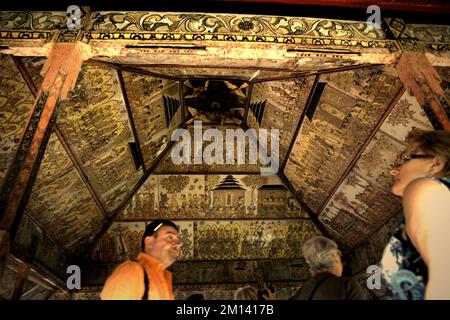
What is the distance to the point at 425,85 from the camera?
2705 millimetres

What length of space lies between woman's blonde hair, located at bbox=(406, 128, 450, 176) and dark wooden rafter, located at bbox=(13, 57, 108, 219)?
11.4ft

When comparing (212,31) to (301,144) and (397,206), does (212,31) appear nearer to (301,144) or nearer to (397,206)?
(301,144)

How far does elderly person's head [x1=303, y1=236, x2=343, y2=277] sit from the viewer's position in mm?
1811

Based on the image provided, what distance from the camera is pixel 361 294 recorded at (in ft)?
5.14

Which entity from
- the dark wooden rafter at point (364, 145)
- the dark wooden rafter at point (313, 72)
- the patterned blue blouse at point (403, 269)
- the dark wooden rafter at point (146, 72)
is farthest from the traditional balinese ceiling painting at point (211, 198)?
the patterned blue blouse at point (403, 269)

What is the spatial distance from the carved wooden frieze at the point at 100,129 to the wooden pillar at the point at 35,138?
958 millimetres

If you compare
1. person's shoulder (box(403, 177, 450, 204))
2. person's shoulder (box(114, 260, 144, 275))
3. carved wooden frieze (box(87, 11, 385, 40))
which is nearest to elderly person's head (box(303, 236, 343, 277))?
person's shoulder (box(403, 177, 450, 204))

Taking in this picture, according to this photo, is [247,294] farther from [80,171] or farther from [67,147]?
[80,171]

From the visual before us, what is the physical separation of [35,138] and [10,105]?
1419 mm

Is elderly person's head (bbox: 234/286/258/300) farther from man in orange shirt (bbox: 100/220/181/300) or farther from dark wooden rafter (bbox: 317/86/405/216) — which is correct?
dark wooden rafter (bbox: 317/86/405/216)

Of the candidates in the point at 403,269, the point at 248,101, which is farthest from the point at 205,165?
the point at 403,269

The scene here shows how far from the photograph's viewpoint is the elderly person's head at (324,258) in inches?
71.3

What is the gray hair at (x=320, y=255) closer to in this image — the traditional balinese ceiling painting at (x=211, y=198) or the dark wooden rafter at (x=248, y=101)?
the dark wooden rafter at (x=248, y=101)
